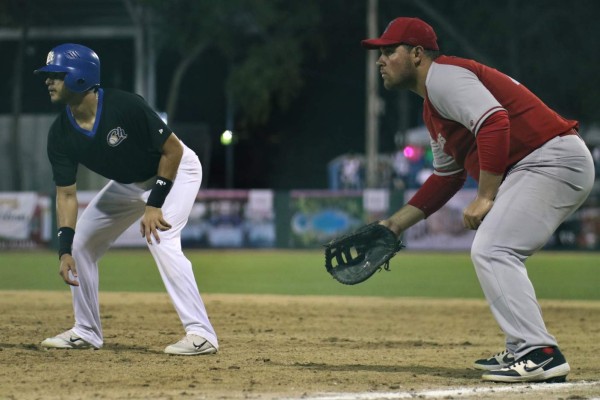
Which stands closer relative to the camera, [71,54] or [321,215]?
[71,54]

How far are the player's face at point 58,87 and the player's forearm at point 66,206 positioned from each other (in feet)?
2.14

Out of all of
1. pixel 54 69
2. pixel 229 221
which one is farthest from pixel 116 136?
pixel 229 221

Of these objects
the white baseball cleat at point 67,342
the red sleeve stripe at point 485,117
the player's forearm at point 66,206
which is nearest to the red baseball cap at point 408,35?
the red sleeve stripe at point 485,117

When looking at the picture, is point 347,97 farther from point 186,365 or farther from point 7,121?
point 186,365

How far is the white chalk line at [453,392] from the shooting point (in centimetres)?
602

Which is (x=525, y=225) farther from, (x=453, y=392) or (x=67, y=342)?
(x=67, y=342)

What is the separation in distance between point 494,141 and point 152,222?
2444 mm

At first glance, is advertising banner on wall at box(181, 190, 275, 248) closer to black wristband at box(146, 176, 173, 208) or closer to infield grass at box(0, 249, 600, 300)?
infield grass at box(0, 249, 600, 300)

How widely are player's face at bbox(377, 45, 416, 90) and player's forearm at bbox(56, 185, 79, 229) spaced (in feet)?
8.28

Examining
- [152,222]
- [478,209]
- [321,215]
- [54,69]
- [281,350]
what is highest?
[54,69]

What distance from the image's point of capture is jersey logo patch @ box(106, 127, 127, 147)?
7746 millimetres

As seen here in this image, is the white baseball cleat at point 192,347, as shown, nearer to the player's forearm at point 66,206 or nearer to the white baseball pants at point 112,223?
the white baseball pants at point 112,223

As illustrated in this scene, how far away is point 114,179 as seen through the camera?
26.7 ft

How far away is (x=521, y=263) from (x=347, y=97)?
38.6 m
